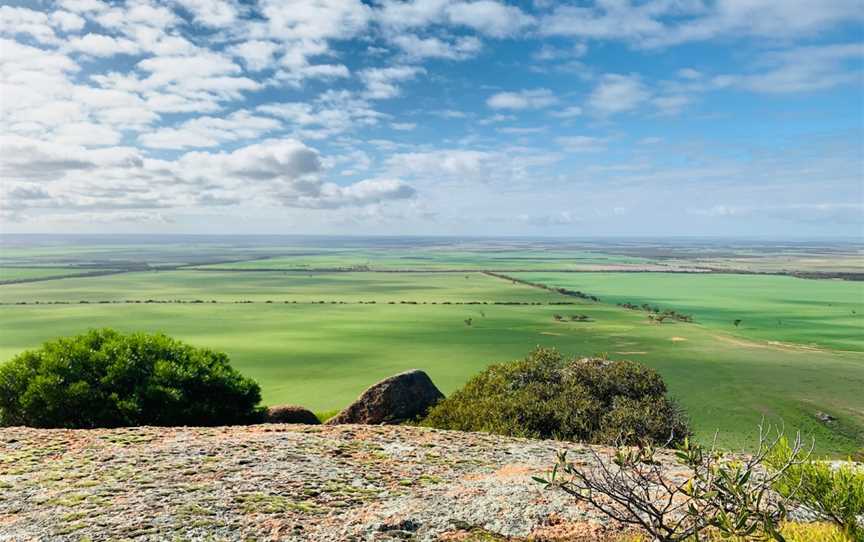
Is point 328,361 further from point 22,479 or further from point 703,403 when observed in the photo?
point 22,479

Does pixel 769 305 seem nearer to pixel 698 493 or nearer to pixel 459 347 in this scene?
pixel 459 347

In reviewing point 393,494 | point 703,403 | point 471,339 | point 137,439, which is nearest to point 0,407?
point 137,439

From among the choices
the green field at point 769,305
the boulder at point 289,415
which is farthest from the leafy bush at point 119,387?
the green field at point 769,305

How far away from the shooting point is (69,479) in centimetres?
1264

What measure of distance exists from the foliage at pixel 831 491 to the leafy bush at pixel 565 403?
27.7 feet

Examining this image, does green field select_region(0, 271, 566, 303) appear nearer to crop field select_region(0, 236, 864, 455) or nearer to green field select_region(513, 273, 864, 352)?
crop field select_region(0, 236, 864, 455)

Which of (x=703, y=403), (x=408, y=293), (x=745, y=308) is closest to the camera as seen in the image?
(x=703, y=403)

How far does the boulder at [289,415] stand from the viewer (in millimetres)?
25445

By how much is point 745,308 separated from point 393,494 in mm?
143023

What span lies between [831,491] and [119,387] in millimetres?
25110

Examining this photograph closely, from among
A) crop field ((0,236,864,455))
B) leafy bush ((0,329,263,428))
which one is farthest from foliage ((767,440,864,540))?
crop field ((0,236,864,455))

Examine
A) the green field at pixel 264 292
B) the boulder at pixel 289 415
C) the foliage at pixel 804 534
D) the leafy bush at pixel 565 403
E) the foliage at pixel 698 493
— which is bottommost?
the green field at pixel 264 292

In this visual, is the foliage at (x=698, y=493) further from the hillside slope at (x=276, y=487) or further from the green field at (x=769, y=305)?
the green field at (x=769, y=305)

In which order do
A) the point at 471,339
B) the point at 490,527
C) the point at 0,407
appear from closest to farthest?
the point at 490,527, the point at 0,407, the point at 471,339
